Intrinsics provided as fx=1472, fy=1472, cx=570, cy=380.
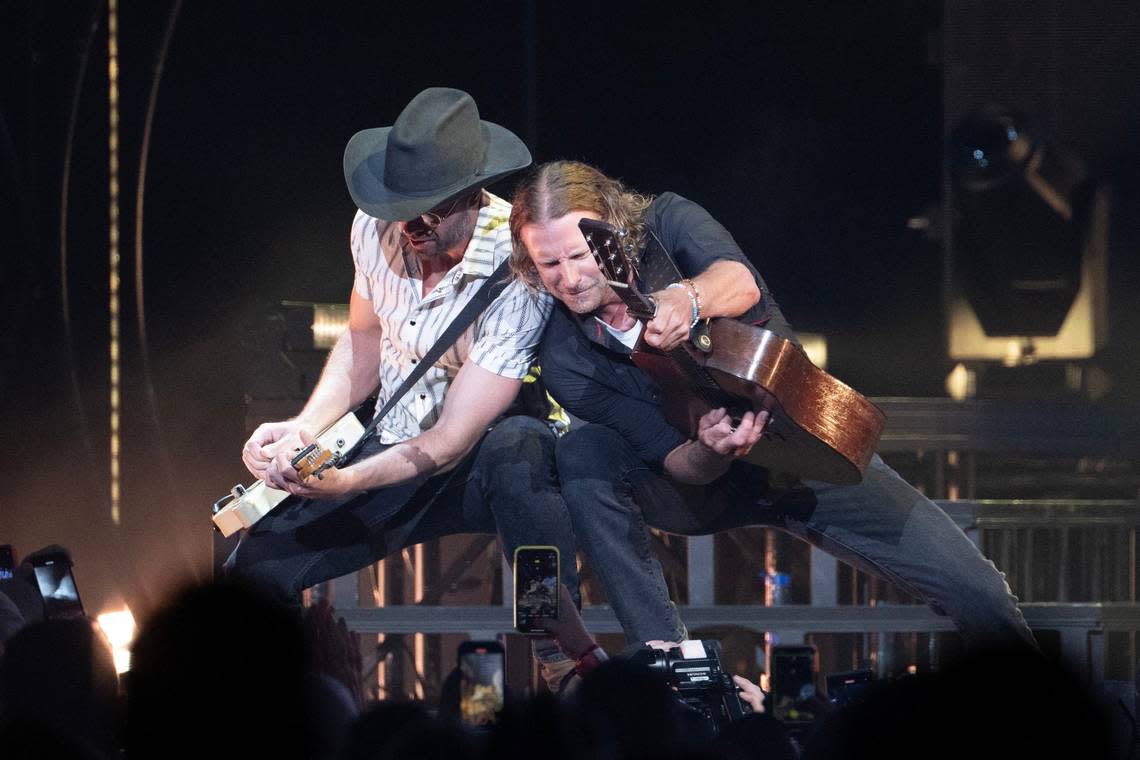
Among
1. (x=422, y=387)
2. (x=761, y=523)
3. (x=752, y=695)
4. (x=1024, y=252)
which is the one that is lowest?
(x=752, y=695)

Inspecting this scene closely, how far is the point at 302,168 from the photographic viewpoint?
5566 mm

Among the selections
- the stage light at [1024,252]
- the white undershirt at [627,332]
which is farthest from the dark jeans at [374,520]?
the stage light at [1024,252]

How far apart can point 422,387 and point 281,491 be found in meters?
0.43

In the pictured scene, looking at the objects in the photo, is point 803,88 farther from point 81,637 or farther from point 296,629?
point 81,637

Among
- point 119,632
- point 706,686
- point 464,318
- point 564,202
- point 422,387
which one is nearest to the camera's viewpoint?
point 706,686

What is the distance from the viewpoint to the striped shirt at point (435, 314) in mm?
3490

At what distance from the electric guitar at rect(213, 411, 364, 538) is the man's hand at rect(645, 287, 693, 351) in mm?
807

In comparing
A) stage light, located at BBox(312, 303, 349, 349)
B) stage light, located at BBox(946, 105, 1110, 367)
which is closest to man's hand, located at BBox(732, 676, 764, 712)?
stage light, located at BBox(312, 303, 349, 349)

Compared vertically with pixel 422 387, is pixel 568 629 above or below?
below

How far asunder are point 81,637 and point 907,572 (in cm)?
194

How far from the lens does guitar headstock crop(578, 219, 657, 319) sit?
2910 mm

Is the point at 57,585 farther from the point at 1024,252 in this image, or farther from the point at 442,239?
the point at 1024,252

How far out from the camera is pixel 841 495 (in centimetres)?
348

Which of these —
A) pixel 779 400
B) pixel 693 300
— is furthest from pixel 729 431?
pixel 693 300
